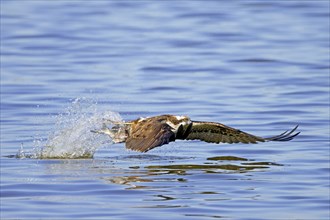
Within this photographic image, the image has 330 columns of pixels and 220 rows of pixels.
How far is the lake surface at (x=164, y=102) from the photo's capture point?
10805 mm

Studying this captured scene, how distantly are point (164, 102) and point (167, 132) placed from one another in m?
4.89

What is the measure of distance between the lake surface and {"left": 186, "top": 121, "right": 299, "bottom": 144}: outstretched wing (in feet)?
0.86

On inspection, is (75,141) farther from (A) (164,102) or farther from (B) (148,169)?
(A) (164,102)

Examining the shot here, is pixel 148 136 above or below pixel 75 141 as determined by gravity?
above

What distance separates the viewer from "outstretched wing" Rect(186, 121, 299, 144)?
12.6 metres

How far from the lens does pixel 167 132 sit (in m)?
11.9

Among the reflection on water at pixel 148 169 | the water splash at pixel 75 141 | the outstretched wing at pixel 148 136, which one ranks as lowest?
the reflection on water at pixel 148 169

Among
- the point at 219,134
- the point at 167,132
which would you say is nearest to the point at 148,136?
the point at 167,132

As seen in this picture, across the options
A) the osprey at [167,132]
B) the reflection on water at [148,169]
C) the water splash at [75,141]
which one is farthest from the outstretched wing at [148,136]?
the water splash at [75,141]

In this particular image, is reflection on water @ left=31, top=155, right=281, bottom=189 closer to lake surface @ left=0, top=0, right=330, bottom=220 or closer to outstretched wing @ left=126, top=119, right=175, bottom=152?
lake surface @ left=0, top=0, right=330, bottom=220

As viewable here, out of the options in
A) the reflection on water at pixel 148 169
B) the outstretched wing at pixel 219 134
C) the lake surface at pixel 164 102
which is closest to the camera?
the lake surface at pixel 164 102

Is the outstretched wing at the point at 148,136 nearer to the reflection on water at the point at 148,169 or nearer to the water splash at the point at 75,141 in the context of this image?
the reflection on water at the point at 148,169

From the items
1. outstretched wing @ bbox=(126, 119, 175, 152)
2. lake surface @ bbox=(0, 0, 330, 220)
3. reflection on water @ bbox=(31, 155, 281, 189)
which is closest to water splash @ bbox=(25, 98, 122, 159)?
lake surface @ bbox=(0, 0, 330, 220)

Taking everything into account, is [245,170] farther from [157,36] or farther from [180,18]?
[180,18]
